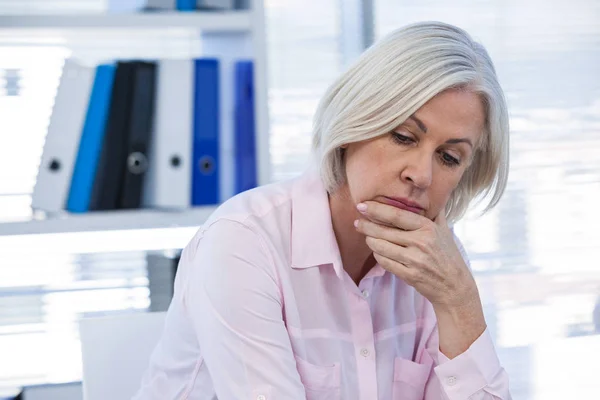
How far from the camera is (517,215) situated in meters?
2.77

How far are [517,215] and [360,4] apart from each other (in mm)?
902

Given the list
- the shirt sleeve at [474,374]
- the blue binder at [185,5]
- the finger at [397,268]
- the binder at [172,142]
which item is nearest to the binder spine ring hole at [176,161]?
the binder at [172,142]

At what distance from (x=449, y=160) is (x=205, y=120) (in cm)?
77

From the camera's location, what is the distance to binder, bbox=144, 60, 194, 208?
1919 millimetres

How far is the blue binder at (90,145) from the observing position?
6.18ft

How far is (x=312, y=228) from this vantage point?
1.42 meters

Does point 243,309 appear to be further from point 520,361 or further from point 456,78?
point 520,361

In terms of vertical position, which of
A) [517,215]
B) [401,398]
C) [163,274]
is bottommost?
[401,398]

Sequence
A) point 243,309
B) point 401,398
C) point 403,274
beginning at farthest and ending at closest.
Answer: point 401,398 → point 403,274 → point 243,309

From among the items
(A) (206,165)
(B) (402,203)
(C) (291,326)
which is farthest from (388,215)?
(A) (206,165)

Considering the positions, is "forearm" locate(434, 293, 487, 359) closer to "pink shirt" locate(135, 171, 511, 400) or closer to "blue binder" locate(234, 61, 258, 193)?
"pink shirt" locate(135, 171, 511, 400)

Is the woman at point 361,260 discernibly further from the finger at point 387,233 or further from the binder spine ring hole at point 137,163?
the binder spine ring hole at point 137,163

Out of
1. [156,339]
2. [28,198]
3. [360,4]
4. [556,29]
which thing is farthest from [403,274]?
[556,29]

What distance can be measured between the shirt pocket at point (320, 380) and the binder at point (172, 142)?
679 millimetres
